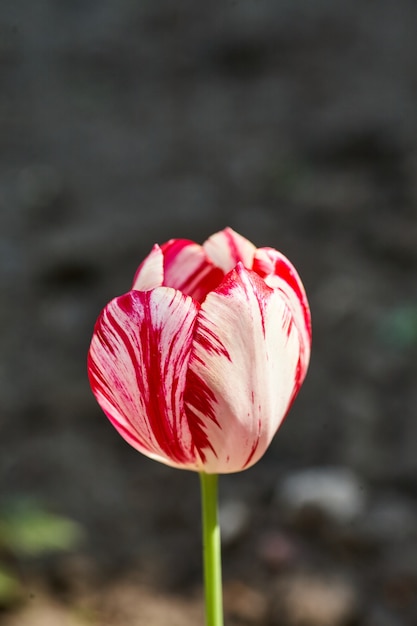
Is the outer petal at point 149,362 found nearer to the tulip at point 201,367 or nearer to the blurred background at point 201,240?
the tulip at point 201,367

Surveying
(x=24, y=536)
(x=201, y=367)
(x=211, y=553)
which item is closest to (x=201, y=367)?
(x=201, y=367)

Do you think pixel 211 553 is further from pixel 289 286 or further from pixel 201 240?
pixel 201 240

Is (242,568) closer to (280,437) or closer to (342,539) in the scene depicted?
(342,539)

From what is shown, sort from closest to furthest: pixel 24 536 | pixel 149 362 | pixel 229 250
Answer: pixel 149 362
pixel 229 250
pixel 24 536

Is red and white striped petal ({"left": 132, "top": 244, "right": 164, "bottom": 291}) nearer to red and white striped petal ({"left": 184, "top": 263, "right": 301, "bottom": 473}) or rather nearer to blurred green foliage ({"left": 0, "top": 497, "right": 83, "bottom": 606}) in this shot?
red and white striped petal ({"left": 184, "top": 263, "right": 301, "bottom": 473})

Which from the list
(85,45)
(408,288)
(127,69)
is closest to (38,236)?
(408,288)

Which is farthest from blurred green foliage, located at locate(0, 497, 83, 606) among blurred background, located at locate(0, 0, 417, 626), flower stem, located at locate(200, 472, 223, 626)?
flower stem, located at locate(200, 472, 223, 626)
